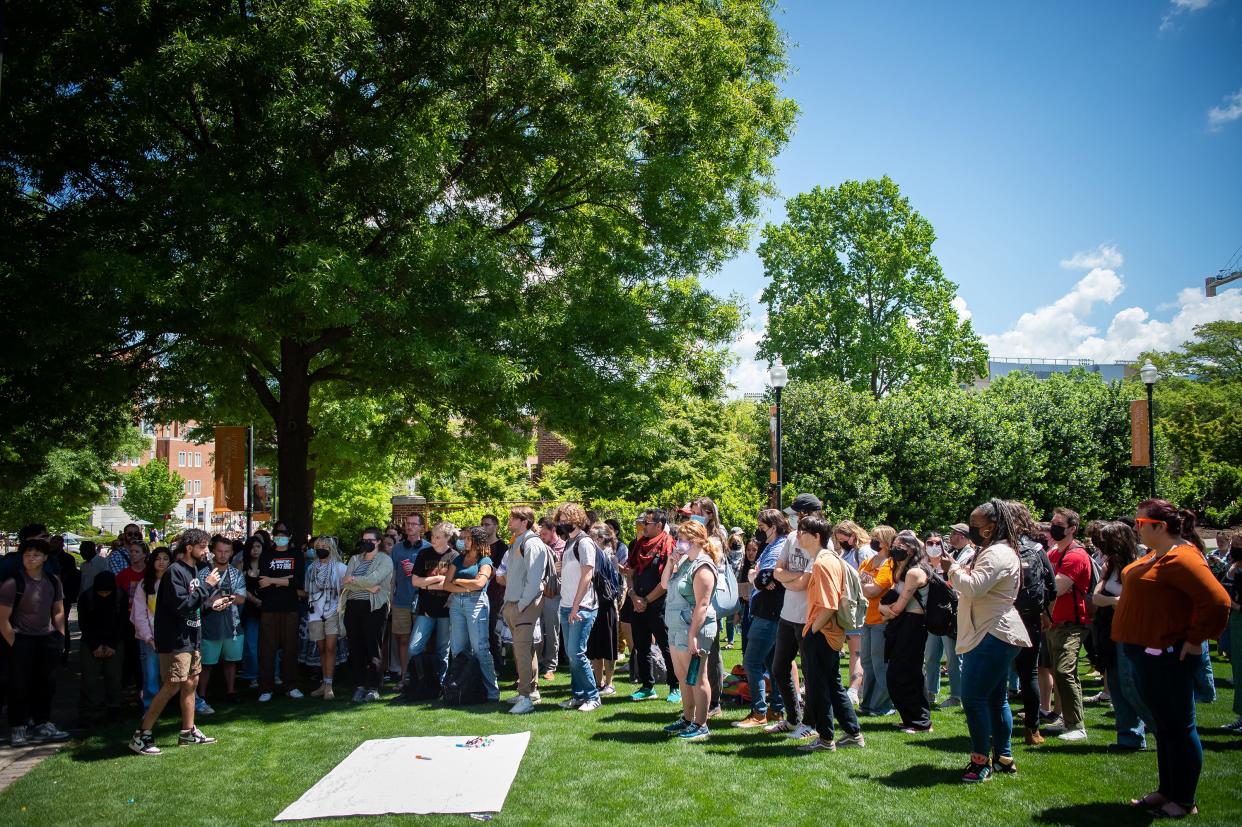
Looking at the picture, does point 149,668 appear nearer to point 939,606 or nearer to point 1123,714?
point 939,606

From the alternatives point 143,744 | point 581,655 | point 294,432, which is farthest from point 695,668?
point 294,432

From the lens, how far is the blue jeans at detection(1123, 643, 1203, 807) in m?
5.62

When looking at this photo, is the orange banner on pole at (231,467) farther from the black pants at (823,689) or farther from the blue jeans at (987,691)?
the blue jeans at (987,691)

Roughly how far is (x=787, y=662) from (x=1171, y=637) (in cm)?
302

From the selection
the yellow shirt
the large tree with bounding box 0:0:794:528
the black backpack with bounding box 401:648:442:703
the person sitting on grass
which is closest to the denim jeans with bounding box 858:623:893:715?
the yellow shirt

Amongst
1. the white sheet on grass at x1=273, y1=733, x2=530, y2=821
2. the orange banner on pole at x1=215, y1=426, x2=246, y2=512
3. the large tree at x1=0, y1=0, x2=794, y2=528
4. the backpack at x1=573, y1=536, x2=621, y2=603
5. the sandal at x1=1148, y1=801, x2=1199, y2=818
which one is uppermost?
the large tree at x1=0, y1=0, x2=794, y2=528

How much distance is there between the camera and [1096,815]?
19.0 ft

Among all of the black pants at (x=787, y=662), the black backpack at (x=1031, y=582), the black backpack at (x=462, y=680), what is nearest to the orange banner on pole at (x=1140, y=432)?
the black backpack at (x=1031, y=582)

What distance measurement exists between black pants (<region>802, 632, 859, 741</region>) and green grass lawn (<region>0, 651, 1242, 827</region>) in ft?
0.84

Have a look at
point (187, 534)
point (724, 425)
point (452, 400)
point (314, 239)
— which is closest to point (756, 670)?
point (187, 534)

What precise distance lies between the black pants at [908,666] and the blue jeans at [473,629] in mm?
4293

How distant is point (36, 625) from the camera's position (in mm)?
8555

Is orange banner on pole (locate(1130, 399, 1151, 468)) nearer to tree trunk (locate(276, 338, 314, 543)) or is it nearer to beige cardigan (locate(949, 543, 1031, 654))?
beige cardigan (locate(949, 543, 1031, 654))

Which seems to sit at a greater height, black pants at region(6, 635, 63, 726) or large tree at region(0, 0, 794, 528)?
large tree at region(0, 0, 794, 528)
